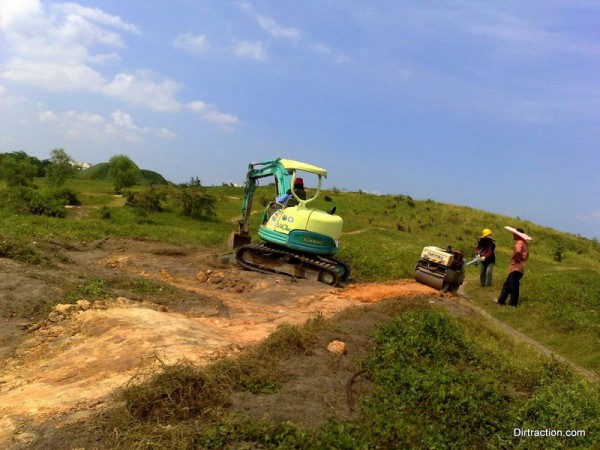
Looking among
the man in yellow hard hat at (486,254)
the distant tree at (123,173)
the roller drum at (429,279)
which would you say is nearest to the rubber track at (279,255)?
the roller drum at (429,279)

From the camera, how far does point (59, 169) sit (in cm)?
3097

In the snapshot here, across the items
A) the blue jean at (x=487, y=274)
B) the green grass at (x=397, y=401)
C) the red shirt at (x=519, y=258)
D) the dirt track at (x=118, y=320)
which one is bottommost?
the dirt track at (x=118, y=320)

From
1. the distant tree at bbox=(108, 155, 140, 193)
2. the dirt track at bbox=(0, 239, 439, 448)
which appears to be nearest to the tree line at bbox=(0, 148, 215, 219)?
the distant tree at bbox=(108, 155, 140, 193)

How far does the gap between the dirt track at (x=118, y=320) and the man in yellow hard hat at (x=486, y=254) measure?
246 centimetres

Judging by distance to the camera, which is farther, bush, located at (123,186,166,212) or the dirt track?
Result: bush, located at (123,186,166,212)

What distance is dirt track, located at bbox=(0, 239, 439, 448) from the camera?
556cm

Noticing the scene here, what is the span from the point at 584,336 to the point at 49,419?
9.69m

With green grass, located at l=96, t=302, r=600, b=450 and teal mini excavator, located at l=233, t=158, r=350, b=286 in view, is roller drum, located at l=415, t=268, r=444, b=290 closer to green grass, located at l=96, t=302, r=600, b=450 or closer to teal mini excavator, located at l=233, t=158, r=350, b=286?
teal mini excavator, located at l=233, t=158, r=350, b=286

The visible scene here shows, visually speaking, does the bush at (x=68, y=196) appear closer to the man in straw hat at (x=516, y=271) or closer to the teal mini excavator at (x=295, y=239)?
the teal mini excavator at (x=295, y=239)

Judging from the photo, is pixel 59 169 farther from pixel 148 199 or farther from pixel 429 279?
pixel 429 279

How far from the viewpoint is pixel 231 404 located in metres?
4.85

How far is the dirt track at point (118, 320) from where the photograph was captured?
219 inches

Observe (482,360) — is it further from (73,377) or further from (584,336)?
(73,377)

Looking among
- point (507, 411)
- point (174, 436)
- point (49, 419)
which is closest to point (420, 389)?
point (507, 411)
